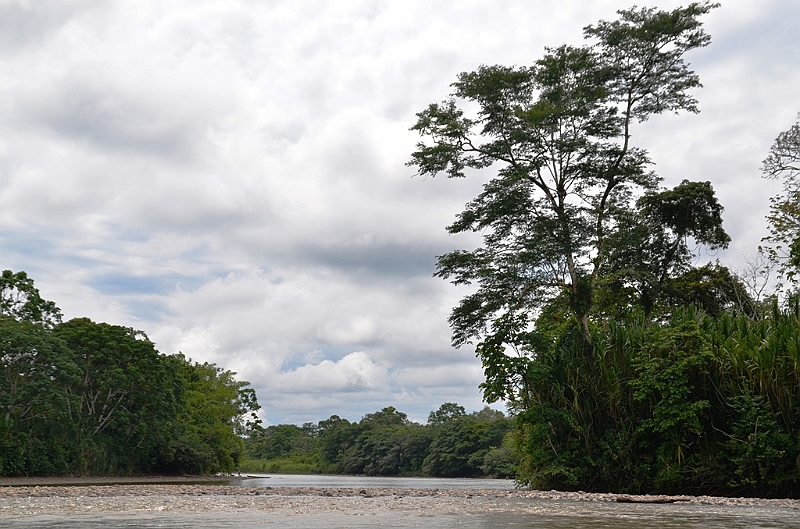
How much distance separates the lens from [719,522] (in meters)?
10.4

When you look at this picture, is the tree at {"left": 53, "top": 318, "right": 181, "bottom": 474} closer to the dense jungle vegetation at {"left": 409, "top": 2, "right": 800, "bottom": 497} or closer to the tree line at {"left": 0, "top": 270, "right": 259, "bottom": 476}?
the tree line at {"left": 0, "top": 270, "right": 259, "bottom": 476}

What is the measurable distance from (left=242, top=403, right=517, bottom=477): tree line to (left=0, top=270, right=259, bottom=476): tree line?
21.9 meters

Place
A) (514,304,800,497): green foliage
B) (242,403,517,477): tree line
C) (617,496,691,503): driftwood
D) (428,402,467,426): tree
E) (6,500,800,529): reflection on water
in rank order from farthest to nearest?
(428,402,467,426): tree, (242,403,517,477): tree line, (514,304,800,497): green foliage, (617,496,691,503): driftwood, (6,500,800,529): reflection on water

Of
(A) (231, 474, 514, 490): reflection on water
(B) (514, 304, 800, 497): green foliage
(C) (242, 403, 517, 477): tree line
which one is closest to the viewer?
(B) (514, 304, 800, 497): green foliage

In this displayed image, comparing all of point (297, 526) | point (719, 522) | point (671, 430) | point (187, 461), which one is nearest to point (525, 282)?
point (671, 430)

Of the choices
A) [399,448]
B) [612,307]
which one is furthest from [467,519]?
[399,448]

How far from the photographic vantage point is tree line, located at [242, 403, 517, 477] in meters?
80.4

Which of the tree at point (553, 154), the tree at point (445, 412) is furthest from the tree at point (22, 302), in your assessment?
the tree at point (445, 412)

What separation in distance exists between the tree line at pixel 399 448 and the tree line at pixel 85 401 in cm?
2192

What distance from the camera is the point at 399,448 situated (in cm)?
9569

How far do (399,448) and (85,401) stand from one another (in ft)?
183

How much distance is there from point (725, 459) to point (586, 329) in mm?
5674

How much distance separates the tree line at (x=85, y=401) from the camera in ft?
123

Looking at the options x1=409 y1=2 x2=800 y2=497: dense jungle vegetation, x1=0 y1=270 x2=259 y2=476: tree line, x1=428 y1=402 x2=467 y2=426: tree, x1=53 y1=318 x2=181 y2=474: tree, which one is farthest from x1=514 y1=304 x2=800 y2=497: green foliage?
x1=428 y1=402 x2=467 y2=426: tree
